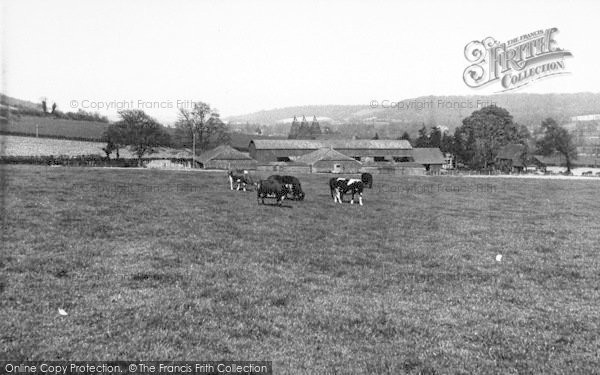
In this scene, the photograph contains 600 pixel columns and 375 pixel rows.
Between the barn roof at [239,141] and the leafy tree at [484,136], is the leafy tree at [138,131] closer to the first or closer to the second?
the barn roof at [239,141]

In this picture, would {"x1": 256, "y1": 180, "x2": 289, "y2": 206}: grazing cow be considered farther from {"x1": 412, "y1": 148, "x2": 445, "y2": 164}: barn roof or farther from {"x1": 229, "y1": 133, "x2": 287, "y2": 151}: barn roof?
{"x1": 229, "y1": 133, "x2": 287, "y2": 151}: barn roof

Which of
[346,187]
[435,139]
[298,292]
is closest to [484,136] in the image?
[435,139]

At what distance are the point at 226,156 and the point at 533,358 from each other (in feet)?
258

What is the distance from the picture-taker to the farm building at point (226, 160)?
8169cm

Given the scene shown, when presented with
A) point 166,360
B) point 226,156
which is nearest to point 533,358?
point 166,360

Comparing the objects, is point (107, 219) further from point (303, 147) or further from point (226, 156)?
point (303, 147)

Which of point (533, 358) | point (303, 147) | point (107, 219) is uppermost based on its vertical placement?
point (303, 147)

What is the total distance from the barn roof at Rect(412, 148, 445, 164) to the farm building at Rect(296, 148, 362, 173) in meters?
22.3

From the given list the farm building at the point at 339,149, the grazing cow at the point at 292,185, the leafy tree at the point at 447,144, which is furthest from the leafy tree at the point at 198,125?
the grazing cow at the point at 292,185

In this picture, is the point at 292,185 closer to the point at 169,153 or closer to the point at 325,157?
the point at 325,157

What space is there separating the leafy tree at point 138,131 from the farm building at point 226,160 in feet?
38.8

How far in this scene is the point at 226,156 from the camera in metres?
83.2

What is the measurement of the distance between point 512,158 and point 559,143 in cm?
1688

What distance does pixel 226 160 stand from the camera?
82750 mm
